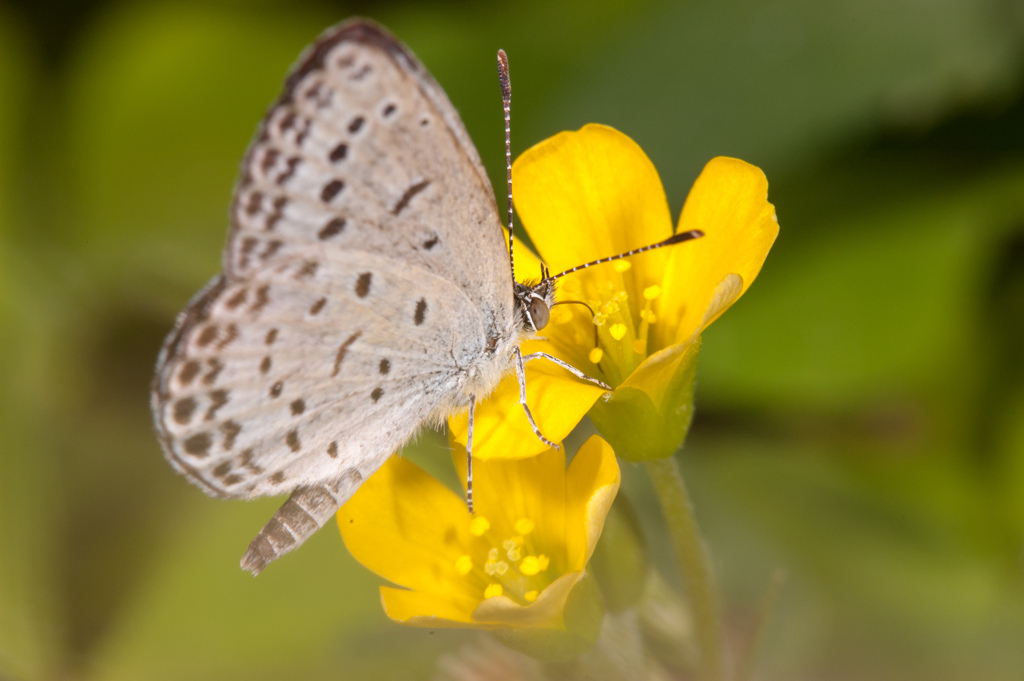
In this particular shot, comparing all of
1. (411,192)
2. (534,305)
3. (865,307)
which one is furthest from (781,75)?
(411,192)

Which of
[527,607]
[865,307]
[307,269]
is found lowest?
[865,307]

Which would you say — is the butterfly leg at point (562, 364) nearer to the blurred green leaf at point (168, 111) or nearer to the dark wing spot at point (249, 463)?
the dark wing spot at point (249, 463)

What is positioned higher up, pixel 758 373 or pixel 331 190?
pixel 331 190

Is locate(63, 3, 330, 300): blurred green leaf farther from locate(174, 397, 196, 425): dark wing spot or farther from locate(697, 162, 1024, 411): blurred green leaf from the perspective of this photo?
locate(697, 162, 1024, 411): blurred green leaf

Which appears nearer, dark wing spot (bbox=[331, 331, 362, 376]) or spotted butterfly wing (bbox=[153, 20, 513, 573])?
spotted butterfly wing (bbox=[153, 20, 513, 573])

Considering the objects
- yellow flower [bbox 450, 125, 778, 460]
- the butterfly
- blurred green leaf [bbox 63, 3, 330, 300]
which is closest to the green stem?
yellow flower [bbox 450, 125, 778, 460]

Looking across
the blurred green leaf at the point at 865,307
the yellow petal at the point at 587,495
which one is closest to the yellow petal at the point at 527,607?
the yellow petal at the point at 587,495

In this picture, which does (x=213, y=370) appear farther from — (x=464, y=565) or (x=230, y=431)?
(x=464, y=565)
